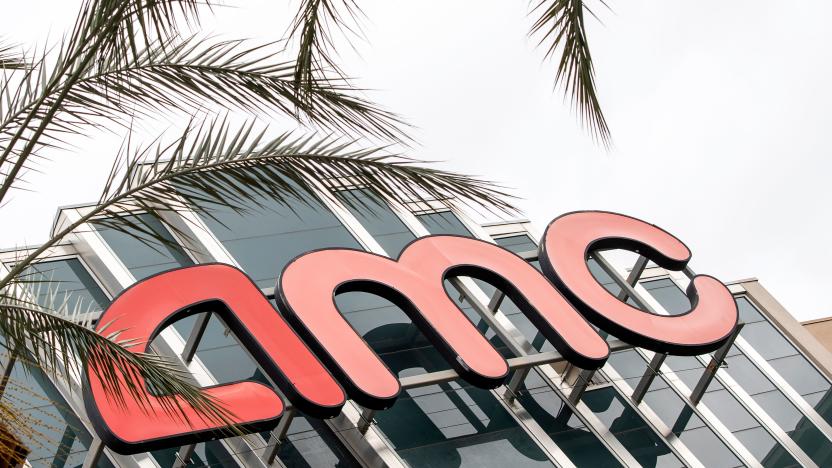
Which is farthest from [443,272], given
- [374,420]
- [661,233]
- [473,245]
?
[661,233]

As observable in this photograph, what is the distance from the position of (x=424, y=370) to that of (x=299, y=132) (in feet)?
21.9

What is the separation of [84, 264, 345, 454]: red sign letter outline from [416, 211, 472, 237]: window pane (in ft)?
16.7

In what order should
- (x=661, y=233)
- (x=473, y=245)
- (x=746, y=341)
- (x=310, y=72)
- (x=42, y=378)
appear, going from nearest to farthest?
(x=310, y=72) → (x=42, y=378) → (x=473, y=245) → (x=661, y=233) → (x=746, y=341)

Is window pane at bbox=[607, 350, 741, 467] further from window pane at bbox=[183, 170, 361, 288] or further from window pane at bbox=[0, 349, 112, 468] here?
window pane at bbox=[0, 349, 112, 468]

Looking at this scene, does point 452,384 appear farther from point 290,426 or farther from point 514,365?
point 290,426

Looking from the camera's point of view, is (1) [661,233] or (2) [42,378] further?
(1) [661,233]

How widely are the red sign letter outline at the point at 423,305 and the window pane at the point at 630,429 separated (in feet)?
4.05

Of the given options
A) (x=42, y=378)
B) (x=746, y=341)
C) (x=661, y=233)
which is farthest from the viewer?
(x=746, y=341)

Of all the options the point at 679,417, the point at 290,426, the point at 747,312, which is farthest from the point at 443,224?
the point at 290,426

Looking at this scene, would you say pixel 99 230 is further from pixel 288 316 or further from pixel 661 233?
pixel 661 233

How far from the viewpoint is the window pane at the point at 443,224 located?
17938 millimetres

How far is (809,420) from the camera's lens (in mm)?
17016

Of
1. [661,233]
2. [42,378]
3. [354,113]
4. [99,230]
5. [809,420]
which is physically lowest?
[42,378]

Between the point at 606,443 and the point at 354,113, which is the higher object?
the point at 354,113
